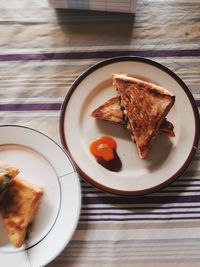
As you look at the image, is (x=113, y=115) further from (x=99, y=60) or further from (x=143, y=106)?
(x=99, y=60)

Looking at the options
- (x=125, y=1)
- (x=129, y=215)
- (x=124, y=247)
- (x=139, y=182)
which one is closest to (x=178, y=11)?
(x=125, y=1)

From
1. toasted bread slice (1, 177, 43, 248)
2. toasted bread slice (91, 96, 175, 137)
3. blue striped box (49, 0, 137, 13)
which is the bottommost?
toasted bread slice (1, 177, 43, 248)

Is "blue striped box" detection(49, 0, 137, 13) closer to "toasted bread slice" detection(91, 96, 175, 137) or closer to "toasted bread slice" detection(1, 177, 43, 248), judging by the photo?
"toasted bread slice" detection(91, 96, 175, 137)

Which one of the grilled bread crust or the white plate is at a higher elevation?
the grilled bread crust

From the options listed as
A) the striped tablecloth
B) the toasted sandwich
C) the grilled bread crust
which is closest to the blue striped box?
the striped tablecloth

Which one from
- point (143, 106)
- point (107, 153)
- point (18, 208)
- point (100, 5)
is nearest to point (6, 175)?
point (18, 208)

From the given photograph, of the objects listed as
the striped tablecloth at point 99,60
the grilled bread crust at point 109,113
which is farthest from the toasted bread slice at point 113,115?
the striped tablecloth at point 99,60
